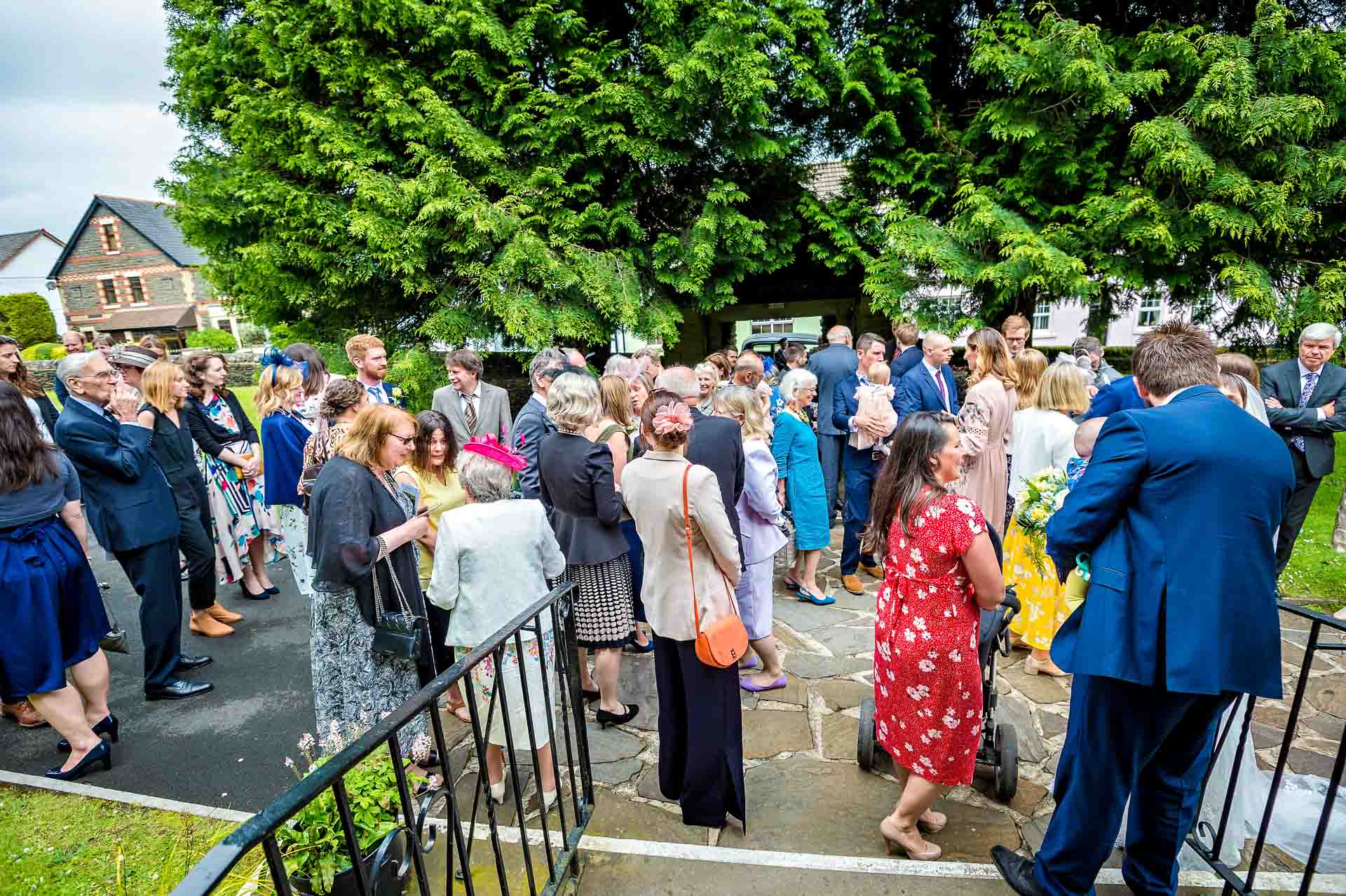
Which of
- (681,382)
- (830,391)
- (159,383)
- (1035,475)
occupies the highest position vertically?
(159,383)

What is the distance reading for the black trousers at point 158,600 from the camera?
14.5ft

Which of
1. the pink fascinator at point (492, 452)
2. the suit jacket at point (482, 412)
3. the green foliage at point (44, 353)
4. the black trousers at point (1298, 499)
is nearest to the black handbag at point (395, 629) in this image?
the pink fascinator at point (492, 452)

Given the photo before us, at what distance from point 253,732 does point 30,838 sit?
1060 millimetres

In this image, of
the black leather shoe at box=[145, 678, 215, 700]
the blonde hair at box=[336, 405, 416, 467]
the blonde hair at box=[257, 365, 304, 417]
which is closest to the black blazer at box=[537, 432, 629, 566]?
the blonde hair at box=[336, 405, 416, 467]

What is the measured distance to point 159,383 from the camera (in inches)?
193

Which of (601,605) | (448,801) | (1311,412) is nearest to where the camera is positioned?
(448,801)

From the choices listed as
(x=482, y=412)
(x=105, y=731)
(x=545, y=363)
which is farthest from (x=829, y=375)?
(x=105, y=731)

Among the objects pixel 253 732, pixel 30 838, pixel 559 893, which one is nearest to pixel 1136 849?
pixel 559 893

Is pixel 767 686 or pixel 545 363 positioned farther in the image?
pixel 545 363

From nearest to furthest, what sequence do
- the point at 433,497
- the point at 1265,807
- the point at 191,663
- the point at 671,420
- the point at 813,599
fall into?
the point at 1265,807
the point at 671,420
the point at 433,497
the point at 191,663
the point at 813,599

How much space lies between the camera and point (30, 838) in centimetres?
334

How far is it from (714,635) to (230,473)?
17.1ft

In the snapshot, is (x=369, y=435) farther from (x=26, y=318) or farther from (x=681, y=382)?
(x=26, y=318)

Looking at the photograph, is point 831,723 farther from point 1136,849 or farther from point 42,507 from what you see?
point 42,507
